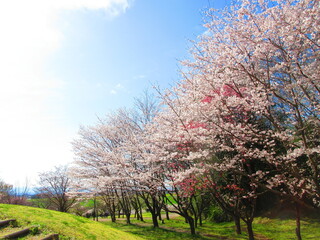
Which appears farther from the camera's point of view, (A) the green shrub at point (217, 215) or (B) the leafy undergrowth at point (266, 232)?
(A) the green shrub at point (217, 215)

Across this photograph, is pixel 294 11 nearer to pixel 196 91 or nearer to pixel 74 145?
pixel 196 91

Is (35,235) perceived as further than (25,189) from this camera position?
No

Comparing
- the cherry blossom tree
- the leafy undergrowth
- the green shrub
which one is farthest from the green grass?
the cherry blossom tree

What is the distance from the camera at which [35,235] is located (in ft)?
18.7

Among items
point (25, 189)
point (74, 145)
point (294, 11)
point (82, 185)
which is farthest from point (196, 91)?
point (25, 189)

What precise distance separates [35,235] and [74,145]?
12.6m

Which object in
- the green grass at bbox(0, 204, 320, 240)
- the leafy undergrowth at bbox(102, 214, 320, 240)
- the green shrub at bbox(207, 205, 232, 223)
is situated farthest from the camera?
the green shrub at bbox(207, 205, 232, 223)

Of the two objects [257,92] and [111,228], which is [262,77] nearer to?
[257,92]

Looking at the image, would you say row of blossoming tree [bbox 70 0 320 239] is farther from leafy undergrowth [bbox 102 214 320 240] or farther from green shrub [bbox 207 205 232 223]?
green shrub [bbox 207 205 232 223]

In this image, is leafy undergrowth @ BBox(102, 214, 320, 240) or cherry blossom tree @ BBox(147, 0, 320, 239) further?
leafy undergrowth @ BBox(102, 214, 320, 240)

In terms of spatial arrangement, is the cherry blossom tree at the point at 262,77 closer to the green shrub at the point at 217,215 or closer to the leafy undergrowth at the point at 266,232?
the leafy undergrowth at the point at 266,232

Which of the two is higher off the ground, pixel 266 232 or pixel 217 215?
pixel 217 215

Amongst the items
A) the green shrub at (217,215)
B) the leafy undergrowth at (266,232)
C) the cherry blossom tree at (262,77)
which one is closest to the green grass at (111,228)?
the leafy undergrowth at (266,232)

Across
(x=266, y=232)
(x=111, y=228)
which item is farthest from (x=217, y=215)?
(x=111, y=228)
